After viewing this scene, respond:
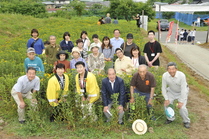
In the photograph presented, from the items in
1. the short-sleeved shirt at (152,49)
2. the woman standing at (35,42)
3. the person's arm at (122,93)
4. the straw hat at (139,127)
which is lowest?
the straw hat at (139,127)

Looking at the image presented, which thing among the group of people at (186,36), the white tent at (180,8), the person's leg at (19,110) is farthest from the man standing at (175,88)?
the group of people at (186,36)

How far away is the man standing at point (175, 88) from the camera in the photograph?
4742 mm

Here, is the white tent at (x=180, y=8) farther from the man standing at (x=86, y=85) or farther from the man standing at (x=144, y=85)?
the man standing at (x=86, y=85)

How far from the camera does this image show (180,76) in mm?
4750

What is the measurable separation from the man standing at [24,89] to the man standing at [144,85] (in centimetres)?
212

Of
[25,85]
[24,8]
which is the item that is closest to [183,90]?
[25,85]

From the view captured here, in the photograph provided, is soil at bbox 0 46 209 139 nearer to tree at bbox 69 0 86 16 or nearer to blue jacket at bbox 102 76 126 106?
blue jacket at bbox 102 76 126 106

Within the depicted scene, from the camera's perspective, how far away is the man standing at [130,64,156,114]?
486 centimetres

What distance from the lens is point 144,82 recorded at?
16.1 ft

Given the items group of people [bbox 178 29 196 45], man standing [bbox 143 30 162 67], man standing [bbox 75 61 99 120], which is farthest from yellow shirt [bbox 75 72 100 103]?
group of people [bbox 178 29 196 45]

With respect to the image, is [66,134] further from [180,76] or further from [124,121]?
[180,76]

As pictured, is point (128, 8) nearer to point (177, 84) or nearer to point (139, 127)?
point (177, 84)

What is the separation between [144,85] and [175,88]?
2.28 feet

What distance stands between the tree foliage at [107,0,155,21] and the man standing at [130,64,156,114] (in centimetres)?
2858
